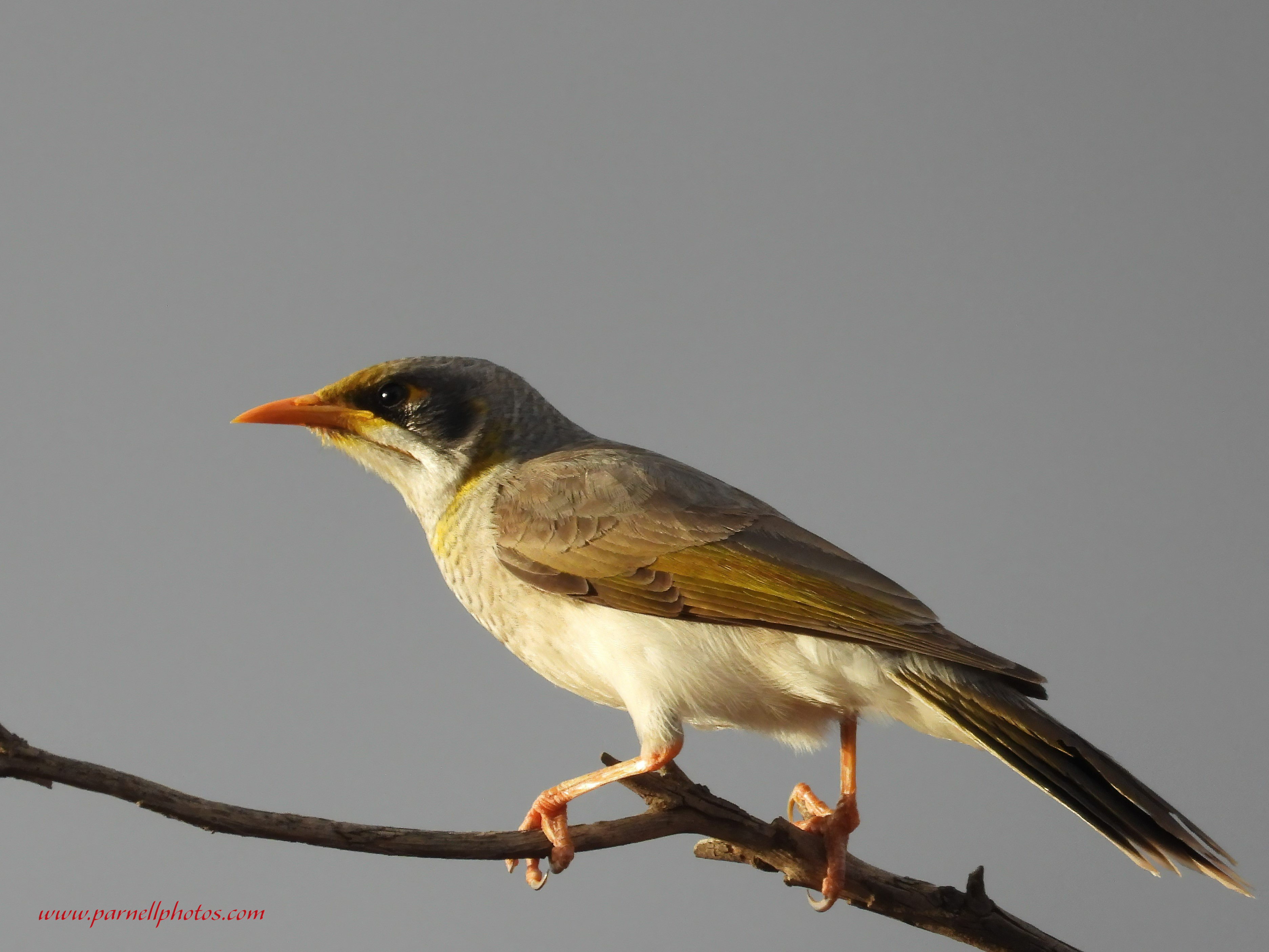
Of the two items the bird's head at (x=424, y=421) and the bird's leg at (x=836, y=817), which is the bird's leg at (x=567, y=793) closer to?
the bird's leg at (x=836, y=817)

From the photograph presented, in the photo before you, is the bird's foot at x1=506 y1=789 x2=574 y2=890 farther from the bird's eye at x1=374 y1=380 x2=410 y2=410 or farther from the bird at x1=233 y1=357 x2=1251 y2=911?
the bird's eye at x1=374 y1=380 x2=410 y2=410

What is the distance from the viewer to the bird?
305 centimetres

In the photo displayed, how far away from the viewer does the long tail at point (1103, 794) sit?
2.90m

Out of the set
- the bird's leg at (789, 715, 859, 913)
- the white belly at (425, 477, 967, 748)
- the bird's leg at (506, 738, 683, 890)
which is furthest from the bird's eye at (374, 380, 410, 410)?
the bird's leg at (789, 715, 859, 913)

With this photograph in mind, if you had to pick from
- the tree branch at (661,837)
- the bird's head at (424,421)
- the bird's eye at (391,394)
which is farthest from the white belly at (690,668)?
the bird's eye at (391,394)

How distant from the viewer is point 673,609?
Result: 340cm

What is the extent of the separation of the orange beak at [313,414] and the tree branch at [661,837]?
4.87 feet

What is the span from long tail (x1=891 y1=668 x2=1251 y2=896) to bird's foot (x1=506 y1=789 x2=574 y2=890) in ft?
3.76

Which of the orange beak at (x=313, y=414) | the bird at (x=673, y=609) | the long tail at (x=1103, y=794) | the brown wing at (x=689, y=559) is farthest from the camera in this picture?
the orange beak at (x=313, y=414)

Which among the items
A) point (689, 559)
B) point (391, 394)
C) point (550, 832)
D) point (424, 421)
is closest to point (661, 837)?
point (550, 832)

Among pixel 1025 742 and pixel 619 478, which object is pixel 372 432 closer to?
pixel 619 478

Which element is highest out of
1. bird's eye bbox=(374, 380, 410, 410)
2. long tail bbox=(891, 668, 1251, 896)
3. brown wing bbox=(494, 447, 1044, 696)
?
bird's eye bbox=(374, 380, 410, 410)

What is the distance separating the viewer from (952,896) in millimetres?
3342

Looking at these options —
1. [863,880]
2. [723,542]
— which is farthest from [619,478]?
[863,880]
